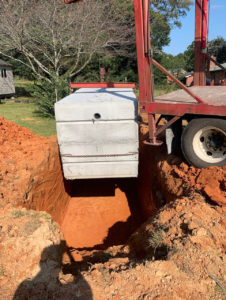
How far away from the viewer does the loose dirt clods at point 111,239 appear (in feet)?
8.96

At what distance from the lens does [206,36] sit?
6.28 meters

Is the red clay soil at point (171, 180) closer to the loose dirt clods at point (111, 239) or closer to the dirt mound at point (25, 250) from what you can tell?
the loose dirt clods at point (111, 239)

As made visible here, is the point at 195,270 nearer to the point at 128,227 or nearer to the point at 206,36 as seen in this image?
the point at 128,227

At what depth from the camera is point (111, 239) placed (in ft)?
22.5

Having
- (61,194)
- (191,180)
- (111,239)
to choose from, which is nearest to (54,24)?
(61,194)

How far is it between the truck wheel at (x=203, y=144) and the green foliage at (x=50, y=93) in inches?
370

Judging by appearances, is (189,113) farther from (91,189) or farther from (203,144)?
(91,189)

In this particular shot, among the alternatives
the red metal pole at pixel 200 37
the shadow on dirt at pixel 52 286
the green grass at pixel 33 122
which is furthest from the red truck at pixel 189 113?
the green grass at pixel 33 122

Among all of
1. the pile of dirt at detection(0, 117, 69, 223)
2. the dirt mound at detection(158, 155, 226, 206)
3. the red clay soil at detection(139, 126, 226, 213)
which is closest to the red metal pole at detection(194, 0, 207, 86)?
the red clay soil at detection(139, 126, 226, 213)

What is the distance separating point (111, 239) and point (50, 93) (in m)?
9.09

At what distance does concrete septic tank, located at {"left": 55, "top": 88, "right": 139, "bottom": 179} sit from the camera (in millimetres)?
4758

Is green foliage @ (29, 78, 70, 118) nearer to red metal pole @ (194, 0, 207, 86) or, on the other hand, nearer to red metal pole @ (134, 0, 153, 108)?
red metal pole @ (194, 0, 207, 86)

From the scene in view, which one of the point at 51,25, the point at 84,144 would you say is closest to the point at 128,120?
the point at 84,144

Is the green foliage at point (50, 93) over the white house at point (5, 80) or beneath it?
beneath
